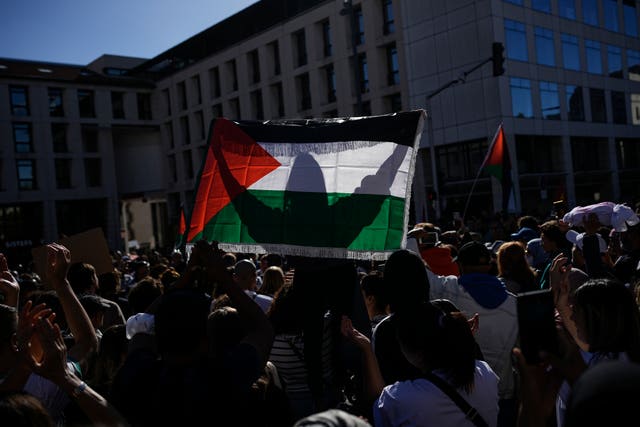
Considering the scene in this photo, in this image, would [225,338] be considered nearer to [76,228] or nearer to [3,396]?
[3,396]

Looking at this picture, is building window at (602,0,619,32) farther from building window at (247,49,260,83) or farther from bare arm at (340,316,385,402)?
bare arm at (340,316,385,402)

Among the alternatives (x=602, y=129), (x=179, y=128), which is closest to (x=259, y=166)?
(x=602, y=129)

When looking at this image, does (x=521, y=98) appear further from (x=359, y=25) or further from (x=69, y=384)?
(x=69, y=384)

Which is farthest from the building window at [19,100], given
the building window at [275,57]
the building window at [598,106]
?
the building window at [598,106]

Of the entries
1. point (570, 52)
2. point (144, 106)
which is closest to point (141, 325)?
point (570, 52)

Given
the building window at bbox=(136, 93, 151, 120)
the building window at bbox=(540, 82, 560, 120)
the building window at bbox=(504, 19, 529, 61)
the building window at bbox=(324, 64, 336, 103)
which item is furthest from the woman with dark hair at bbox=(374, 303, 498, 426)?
the building window at bbox=(136, 93, 151, 120)

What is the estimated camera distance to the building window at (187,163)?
4638 cm

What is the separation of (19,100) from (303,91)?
20691mm

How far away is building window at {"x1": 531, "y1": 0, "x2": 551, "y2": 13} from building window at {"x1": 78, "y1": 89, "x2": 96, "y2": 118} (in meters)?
32.0

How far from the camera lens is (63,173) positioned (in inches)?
1774

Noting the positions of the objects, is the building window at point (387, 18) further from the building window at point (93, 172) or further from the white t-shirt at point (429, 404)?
the white t-shirt at point (429, 404)

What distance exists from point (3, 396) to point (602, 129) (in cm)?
3755

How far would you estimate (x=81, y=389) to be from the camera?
7.52 ft

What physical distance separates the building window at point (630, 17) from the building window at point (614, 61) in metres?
1.92
